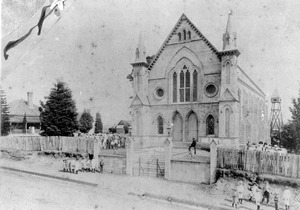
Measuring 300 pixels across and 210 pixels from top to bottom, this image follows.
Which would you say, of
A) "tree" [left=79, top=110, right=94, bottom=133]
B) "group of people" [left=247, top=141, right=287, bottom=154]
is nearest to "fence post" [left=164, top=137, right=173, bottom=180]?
"group of people" [left=247, top=141, right=287, bottom=154]

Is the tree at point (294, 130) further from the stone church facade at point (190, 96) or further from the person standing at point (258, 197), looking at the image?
the stone church facade at point (190, 96)

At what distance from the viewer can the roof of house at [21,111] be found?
938cm

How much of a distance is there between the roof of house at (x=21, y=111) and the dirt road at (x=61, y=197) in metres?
2.44

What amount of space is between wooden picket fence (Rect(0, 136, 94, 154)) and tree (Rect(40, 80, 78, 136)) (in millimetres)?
407

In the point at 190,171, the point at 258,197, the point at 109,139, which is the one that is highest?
the point at 109,139

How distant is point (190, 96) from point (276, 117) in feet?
13.1

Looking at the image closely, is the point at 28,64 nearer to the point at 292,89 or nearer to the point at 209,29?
the point at 209,29

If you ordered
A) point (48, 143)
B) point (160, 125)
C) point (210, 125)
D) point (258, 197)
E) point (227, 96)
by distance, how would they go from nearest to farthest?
point (258, 197) < point (227, 96) < point (210, 125) < point (160, 125) < point (48, 143)

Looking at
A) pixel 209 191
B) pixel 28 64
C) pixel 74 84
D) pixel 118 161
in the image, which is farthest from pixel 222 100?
pixel 28 64

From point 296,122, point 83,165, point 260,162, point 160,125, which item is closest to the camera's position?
point 296,122

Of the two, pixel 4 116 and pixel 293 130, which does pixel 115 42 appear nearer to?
pixel 4 116

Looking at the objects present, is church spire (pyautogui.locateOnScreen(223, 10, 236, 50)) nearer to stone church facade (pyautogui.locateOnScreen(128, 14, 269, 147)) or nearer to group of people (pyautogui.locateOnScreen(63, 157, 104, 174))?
stone church facade (pyautogui.locateOnScreen(128, 14, 269, 147))

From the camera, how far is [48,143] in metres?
11.1

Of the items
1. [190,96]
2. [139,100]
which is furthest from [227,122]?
[139,100]
